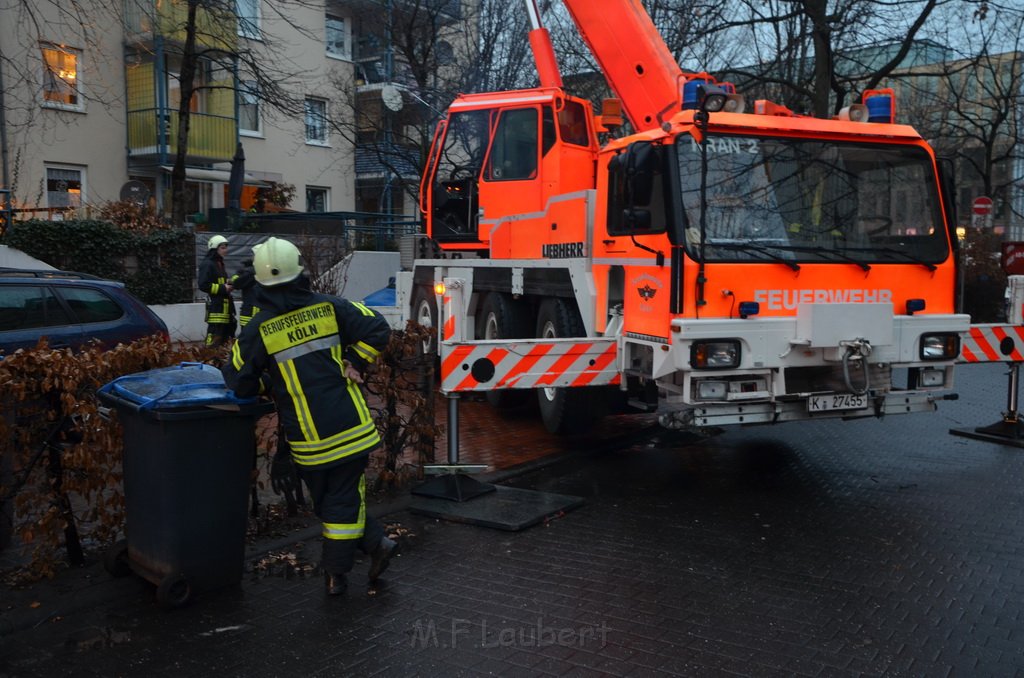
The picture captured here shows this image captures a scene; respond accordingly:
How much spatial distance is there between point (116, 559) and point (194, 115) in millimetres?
20023

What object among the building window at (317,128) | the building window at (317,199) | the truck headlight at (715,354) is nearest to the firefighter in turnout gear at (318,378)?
the truck headlight at (715,354)

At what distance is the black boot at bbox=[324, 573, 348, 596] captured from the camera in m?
4.82

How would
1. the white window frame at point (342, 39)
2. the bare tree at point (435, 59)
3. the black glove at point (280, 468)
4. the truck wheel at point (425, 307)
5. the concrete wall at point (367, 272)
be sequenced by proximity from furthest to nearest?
the white window frame at point (342, 39)
the bare tree at point (435, 59)
the concrete wall at point (367, 272)
the truck wheel at point (425, 307)
the black glove at point (280, 468)

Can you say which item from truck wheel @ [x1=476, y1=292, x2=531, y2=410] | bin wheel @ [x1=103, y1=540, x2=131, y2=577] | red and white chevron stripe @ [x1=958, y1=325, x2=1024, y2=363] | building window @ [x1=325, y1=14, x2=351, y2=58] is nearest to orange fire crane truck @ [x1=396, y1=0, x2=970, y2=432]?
red and white chevron stripe @ [x1=958, y1=325, x2=1024, y2=363]

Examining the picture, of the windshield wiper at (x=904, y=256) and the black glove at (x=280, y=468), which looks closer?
the black glove at (x=280, y=468)

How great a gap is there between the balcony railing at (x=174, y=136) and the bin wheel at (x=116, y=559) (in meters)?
18.1

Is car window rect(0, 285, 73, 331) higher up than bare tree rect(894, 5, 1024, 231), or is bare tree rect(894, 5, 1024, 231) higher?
bare tree rect(894, 5, 1024, 231)

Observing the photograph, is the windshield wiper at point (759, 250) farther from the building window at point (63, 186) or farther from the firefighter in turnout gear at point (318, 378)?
the building window at point (63, 186)

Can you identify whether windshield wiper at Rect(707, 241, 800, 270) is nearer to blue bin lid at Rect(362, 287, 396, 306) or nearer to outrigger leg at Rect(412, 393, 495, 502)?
outrigger leg at Rect(412, 393, 495, 502)

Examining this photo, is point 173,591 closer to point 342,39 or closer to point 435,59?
point 435,59

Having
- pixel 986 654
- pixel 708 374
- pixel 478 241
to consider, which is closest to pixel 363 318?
pixel 708 374

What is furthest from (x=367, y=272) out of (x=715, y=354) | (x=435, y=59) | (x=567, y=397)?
(x=715, y=354)

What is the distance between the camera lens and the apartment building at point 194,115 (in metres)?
17.9

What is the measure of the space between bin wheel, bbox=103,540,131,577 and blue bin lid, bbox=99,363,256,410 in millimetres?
853
